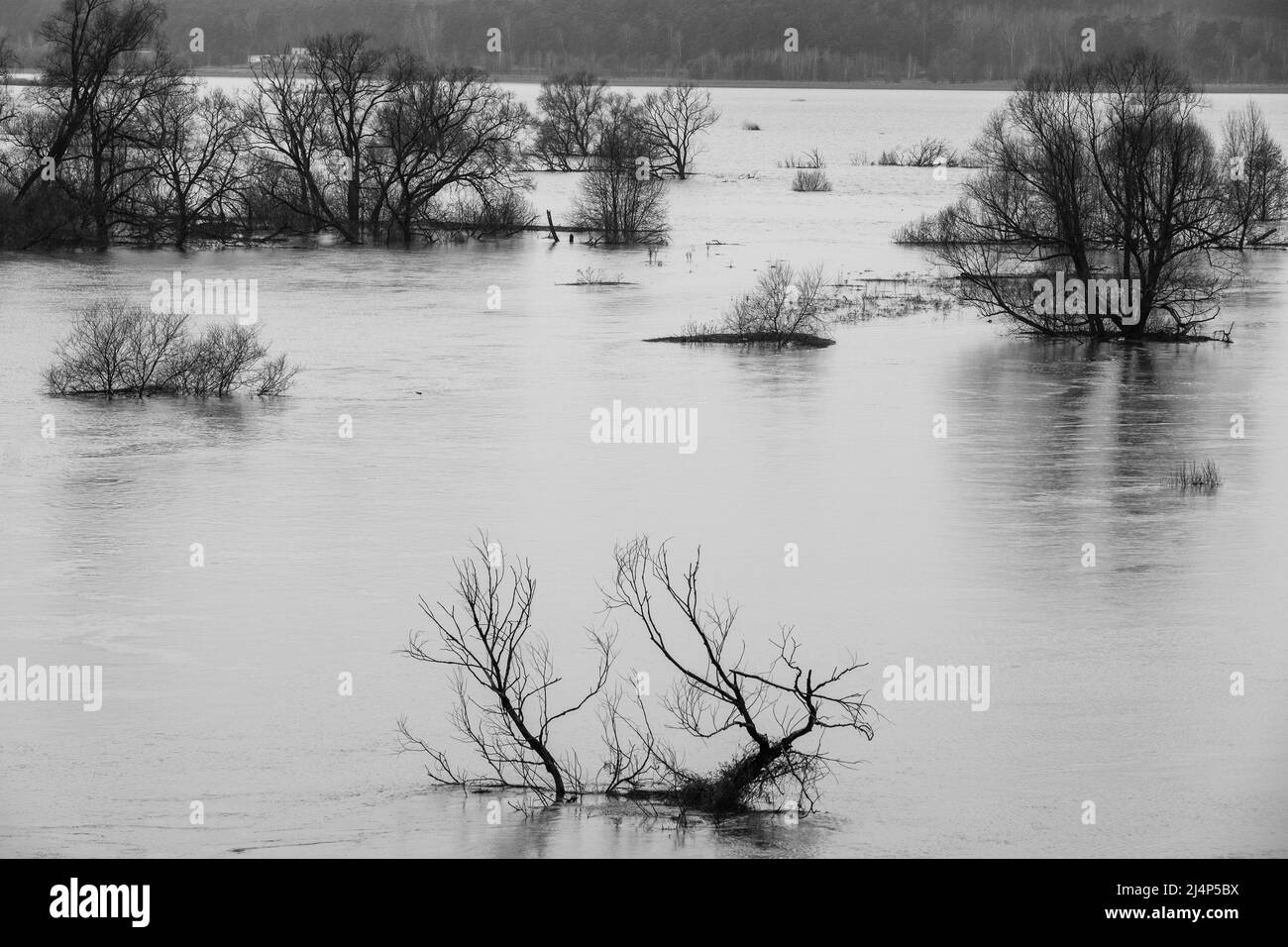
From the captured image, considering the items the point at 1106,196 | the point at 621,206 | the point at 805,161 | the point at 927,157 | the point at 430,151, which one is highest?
the point at 927,157

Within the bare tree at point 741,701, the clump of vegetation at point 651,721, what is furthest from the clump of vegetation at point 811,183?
the clump of vegetation at point 651,721

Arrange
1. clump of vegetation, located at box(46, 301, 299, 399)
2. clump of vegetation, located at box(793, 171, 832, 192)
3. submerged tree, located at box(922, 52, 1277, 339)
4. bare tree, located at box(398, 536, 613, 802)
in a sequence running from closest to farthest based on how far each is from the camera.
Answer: bare tree, located at box(398, 536, 613, 802)
clump of vegetation, located at box(46, 301, 299, 399)
submerged tree, located at box(922, 52, 1277, 339)
clump of vegetation, located at box(793, 171, 832, 192)

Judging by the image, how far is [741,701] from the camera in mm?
13531

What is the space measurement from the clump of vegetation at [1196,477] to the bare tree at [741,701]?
27.3ft

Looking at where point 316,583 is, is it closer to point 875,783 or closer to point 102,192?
point 875,783

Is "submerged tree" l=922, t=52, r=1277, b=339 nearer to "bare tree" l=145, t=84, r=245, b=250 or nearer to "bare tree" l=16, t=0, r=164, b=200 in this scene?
"bare tree" l=145, t=84, r=245, b=250

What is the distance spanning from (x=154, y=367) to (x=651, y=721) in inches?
801

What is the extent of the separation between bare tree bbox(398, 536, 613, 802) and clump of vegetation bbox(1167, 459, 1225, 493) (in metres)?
10.3

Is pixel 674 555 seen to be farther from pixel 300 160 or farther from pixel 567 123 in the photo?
pixel 567 123

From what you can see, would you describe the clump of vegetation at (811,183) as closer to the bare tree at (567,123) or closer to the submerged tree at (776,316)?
the bare tree at (567,123)

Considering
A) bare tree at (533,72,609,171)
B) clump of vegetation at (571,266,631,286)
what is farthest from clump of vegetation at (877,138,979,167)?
clump of vegetation at (571,266,631,286)

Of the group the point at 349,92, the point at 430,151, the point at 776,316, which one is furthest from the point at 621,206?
the point at 776,316

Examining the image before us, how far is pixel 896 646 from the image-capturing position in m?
18.1

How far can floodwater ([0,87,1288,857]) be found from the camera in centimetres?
1360
